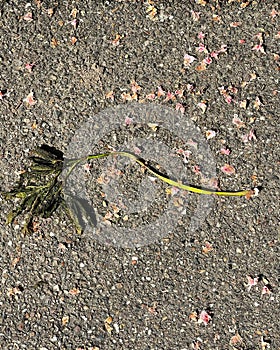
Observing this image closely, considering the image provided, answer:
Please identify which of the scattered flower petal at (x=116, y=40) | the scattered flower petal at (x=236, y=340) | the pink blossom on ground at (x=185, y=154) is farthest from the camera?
the scattered flower petal at (x=116, y=40)

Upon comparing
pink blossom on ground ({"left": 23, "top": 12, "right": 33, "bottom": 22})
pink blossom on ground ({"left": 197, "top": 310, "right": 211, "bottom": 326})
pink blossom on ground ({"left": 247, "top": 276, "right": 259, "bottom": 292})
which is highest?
pink blossom on ground ({"left": 23, "top": 12, "right": 33, "bottom": 22})

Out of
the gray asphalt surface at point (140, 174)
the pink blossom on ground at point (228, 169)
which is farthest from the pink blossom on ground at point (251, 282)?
the pink blossom on ground at point (228, 169)

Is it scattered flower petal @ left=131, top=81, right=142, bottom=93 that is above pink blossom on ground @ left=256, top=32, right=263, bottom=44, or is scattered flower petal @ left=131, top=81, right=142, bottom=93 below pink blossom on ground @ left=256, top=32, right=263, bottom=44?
below

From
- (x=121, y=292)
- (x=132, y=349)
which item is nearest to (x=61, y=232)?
(x=121, y=292)

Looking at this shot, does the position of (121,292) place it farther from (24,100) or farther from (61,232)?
(24,100)

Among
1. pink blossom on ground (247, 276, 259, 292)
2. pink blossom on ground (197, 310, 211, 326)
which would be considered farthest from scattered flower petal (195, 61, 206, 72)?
pink blossom on ground (197, 310, 211, 326)

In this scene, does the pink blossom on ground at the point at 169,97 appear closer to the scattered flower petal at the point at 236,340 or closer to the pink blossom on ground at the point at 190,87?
the pink blossom on ground at the point at 190,87

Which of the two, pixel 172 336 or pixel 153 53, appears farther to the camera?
pixel 153 53

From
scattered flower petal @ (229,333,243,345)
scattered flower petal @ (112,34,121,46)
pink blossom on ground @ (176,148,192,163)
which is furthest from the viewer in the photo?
scattered flower petal @ (112,34,121,46)

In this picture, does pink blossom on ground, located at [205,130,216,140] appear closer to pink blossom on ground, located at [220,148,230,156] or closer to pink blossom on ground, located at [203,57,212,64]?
pink blossom on ground, located at [220,148,230,156]
